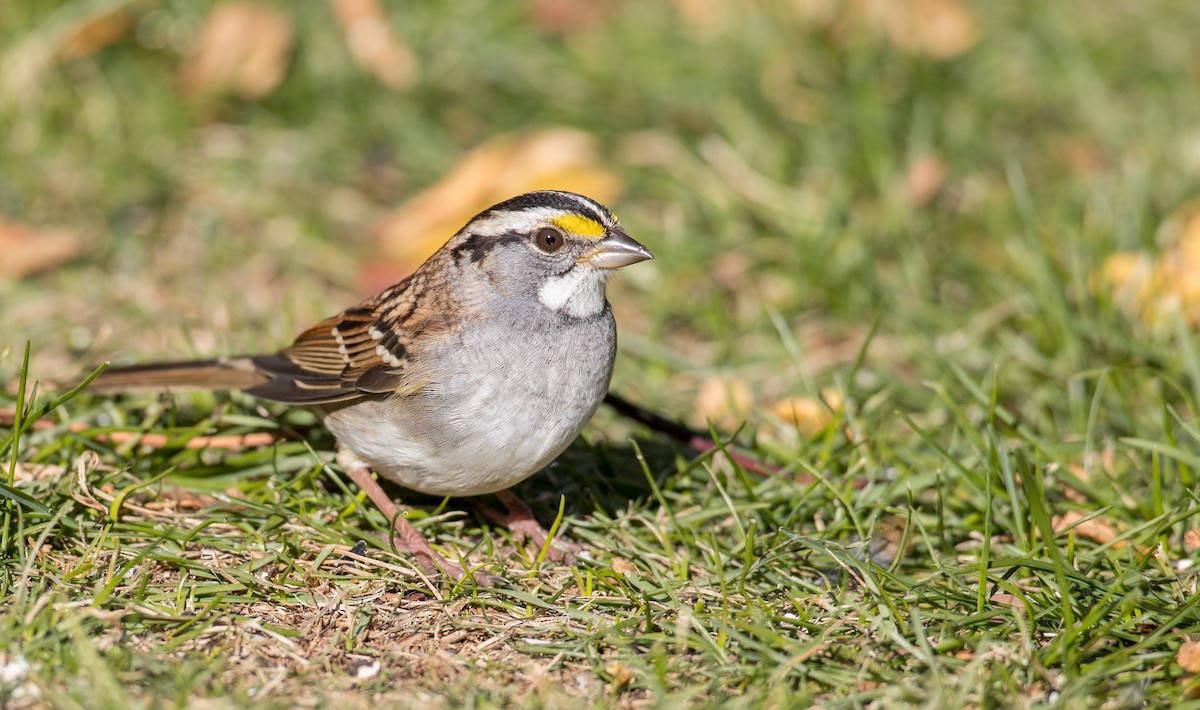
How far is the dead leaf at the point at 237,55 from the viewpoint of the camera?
662 centimetres

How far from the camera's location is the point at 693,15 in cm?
774

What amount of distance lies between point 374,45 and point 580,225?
3533 mm

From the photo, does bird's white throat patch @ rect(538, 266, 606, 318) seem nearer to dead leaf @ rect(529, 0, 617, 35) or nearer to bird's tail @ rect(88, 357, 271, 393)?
bird's tail @ rect(88, 357, 271, 393)

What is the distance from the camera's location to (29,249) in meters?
5.48

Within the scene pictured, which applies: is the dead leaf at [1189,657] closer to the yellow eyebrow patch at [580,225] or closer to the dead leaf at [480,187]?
the yellow eyebrow patch at [580,225]

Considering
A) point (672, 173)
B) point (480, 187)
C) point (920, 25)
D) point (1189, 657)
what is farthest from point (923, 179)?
point (1189, 657)

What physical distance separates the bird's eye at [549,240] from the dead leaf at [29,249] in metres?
2.69

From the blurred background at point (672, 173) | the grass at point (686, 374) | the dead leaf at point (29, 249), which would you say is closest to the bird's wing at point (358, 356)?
the grass at point (686, 374)

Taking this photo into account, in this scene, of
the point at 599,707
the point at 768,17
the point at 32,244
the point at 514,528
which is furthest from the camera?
the point at 768,17

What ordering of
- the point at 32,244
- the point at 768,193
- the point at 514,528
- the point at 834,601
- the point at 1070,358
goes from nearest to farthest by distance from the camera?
the point at 834,601
the point at 514,528
the point at 1070,358
the point at 32,244
the point at 768,193

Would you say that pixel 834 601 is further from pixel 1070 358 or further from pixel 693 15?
pixel 693 15

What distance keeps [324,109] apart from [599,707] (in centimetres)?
464

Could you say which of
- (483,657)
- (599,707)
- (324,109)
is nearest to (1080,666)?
(599,707)

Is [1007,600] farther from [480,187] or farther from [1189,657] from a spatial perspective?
[480,187]
